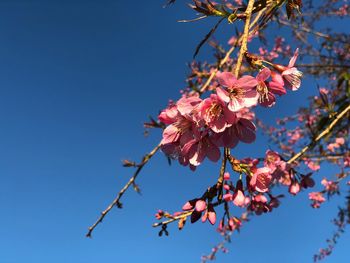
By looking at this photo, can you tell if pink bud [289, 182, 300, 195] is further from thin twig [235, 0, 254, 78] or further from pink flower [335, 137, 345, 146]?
pink flower [335, 137, 345, 146]

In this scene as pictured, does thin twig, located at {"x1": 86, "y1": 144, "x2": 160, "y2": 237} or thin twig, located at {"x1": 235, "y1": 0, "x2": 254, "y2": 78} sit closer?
thin twig, located at {"x1": 235, "y1": 0, "x2": 254, "y2": 78}

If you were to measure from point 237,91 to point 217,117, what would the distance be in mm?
93

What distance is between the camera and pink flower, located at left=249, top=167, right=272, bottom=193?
1141 mm

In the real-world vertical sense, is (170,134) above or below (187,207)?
above

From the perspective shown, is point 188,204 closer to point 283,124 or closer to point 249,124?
point 249,124

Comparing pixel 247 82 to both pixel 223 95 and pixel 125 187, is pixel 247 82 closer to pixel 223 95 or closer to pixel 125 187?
pixel 223 95

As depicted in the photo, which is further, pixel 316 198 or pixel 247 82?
pixel 316 198

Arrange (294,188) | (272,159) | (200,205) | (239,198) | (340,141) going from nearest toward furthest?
(200,205) → (239,198) → (272,159) → (294,188) → (340,141)

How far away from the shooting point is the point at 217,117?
98cm

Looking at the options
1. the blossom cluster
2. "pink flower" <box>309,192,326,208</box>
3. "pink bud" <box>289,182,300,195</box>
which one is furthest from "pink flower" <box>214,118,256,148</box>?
"pink flower" <box>309,192,326,208</box>

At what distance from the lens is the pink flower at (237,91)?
0.97 m

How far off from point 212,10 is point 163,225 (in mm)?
725

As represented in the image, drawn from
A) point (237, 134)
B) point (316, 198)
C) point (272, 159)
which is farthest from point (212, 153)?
point (316, 198)

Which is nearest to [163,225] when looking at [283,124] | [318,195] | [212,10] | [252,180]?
[252,180]
